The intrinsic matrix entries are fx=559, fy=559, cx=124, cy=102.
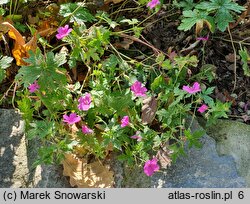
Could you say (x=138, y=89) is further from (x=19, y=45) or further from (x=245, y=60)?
(x=19, y=45)

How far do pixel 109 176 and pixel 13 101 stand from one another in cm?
53

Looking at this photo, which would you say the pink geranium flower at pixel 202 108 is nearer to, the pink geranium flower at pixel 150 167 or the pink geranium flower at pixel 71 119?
the pink geranium flower at pixel 150 167

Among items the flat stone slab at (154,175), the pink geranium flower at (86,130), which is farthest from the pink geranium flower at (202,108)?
the pink geranium flower at (86,130)

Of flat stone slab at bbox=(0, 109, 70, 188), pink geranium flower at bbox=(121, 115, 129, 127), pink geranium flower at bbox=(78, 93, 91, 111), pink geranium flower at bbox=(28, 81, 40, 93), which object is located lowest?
flat stone slab at bbox=(0, 109, 70, 188)

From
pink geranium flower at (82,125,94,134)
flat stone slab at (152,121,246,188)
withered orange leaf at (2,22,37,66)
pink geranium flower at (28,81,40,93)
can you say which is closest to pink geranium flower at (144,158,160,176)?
flat stone slab at (152,121,246,188)

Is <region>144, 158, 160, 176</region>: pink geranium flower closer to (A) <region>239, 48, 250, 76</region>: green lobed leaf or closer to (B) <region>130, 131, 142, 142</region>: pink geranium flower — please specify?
(B) <region>130, 131, 142, 142</region>: pink geranium flower

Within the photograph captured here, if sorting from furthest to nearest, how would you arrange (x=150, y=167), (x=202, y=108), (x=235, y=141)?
(x=235, y=141) → (x=202, y=108) → (x=150, y=167)

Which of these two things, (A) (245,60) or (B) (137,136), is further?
(A) (245,60)

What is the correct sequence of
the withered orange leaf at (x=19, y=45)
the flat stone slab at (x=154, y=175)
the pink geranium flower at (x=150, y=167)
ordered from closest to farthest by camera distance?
1. the pink geranium flower at (x=150, y=167)
2. the flat stone slab at (x=154, y=175)
3. the withered orange leaf at (x=19, y=45)

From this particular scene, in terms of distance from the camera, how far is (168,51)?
2.37 meters

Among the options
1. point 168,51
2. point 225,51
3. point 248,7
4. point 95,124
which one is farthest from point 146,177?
point 248,7

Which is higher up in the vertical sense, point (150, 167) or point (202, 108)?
point (202, 108)

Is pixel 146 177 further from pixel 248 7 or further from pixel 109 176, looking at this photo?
pixel 248 7

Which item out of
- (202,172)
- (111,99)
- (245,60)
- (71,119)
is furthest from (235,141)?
(71,119)
